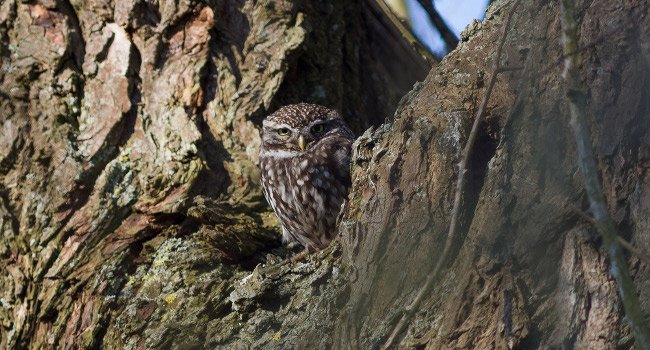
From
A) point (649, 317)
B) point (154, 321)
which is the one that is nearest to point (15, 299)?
point (154, 321)

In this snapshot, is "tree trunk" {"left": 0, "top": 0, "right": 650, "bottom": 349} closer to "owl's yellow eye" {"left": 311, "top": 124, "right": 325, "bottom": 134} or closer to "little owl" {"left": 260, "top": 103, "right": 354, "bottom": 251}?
"little owl" {"left": 260, "top": 103, "right": 354, "bottom": 251}

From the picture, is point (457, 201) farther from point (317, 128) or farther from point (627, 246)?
point (317, 128)

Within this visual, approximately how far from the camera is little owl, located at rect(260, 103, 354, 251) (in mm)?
4254

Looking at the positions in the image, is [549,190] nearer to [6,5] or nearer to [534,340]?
[534,340]

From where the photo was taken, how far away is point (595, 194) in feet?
6.59

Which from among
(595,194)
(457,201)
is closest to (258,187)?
(457,201)

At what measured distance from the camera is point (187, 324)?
127 inches

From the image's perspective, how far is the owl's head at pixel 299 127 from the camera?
451 cm

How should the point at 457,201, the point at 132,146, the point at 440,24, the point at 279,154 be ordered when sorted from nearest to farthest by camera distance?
the point at 457,201, the point at 132,146, the point at 440,24, the point at 279,154

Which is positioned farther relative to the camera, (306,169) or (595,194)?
(306,169)

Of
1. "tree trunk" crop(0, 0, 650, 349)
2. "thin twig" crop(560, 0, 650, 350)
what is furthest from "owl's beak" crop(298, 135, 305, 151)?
"thin twig" crop(560, 0, 650, 350)

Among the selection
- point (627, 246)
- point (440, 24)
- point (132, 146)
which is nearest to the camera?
point (627, 246)

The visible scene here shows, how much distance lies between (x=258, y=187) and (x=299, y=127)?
387 millimetres

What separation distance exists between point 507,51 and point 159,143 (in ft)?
6.22
